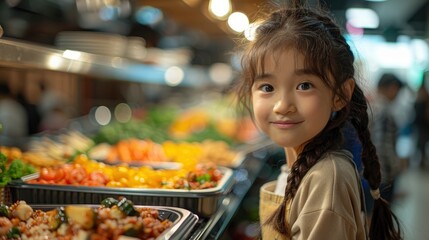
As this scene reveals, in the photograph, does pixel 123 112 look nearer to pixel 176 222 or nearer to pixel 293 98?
pixel 176 222

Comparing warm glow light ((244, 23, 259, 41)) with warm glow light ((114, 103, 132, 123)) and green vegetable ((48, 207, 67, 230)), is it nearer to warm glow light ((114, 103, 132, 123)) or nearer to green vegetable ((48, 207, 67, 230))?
green vegetable ((48, 207, 67, 230))

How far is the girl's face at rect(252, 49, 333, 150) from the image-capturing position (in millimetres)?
1648

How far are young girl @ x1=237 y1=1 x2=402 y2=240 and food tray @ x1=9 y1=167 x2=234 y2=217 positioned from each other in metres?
0.53

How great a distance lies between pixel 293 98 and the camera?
166 centimetres

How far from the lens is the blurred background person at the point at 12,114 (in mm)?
5906

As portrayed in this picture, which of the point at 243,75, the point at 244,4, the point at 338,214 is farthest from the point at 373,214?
the point at 244,4

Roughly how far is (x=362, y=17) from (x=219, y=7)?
6.74 m

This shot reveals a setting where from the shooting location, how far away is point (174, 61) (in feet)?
22.9

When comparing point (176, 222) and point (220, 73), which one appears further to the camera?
point (220, 73)

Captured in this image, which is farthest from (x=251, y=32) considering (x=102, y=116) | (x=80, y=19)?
(x=102, y=116)

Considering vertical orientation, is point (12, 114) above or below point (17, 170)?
above

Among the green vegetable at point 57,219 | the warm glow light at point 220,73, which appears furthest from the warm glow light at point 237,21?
the warm glow light at point 220,73

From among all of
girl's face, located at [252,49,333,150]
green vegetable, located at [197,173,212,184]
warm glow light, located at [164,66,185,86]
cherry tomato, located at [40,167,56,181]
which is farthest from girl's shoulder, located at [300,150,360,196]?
warm glow light, located at [164,66,185,86]

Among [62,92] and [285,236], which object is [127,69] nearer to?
[285,236]
